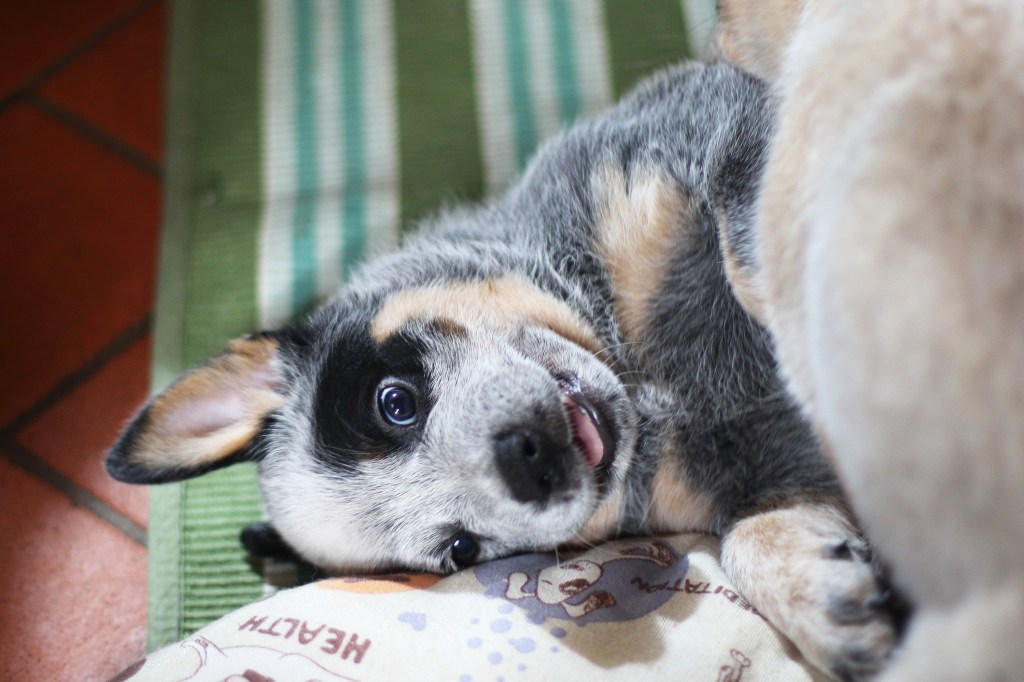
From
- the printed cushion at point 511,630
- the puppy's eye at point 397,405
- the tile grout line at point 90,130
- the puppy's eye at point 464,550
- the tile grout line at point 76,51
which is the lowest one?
the printed cushion at point 511,630

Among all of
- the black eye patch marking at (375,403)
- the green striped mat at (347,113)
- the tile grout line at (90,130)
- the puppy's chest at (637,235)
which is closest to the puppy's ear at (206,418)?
the black eye patch marking at (375,403)

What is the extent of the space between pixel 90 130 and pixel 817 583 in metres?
2.14

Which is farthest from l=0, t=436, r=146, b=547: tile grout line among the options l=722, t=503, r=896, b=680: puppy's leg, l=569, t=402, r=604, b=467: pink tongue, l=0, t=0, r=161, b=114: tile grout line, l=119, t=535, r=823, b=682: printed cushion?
l=722, t=503, r=896, b=680: puppy's leg

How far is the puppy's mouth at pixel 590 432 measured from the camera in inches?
62.0

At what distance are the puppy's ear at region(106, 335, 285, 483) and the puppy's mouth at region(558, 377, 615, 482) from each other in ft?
2.09

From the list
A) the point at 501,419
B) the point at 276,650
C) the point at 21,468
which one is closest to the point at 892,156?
the point at 501,419

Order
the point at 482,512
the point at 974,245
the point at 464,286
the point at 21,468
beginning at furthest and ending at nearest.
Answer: the point at 21,468 < the point at 464,286 < the point at 482,512 < the point at 974,245

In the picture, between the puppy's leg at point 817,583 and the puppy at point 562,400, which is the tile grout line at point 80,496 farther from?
the puppy's leg at point 817,583

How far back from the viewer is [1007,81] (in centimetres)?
109

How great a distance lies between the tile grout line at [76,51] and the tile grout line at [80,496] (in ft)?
3.26

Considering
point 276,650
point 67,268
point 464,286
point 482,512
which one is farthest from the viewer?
point 67,268

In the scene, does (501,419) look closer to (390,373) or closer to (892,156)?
(390,373)

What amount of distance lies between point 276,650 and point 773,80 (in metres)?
1.37

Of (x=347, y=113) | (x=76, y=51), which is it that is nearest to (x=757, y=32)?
(x=347, y=113)
